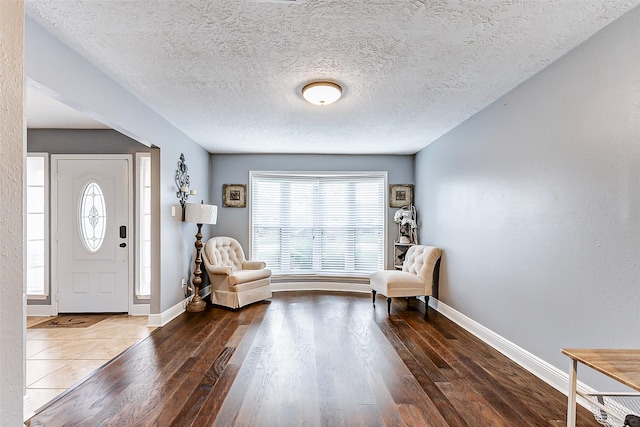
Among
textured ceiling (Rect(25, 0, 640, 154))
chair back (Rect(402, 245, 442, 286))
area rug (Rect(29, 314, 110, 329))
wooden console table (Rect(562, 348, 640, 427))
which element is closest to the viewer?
wooden console table (Rect(562, 348, 640, 427))

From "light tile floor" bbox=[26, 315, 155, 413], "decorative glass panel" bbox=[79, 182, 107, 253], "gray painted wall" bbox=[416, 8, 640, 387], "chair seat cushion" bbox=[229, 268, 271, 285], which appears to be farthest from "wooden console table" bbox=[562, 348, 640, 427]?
"decorative glass panel" bbox=[79, 182, 107, 253]

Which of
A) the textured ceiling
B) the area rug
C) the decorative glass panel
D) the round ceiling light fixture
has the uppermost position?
the textured ceiling

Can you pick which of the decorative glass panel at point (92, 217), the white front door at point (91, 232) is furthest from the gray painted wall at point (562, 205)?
the decorative glass panel at point (92, 217)

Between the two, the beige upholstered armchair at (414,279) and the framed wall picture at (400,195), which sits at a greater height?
the framed wall picture at (400,195)

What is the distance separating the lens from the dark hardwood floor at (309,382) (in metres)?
2.05

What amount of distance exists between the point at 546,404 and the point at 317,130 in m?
3.45

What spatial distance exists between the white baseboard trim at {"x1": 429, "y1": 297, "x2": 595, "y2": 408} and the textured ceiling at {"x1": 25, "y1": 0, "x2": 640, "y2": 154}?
221cm

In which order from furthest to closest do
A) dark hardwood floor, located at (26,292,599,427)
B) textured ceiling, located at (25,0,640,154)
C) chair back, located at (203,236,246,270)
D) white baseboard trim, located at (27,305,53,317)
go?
1. chair back, located at (203,236,246,270)
2. white baseboard trim, located at (27,305,53,317)
3. dark hardwood floor, located at (26,292,599,427)
4. textured ceiling, located at (25,0,640,154)

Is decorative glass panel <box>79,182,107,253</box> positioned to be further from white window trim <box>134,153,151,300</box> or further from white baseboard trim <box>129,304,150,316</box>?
white baseboard trim <box>129,304,150,316</box>

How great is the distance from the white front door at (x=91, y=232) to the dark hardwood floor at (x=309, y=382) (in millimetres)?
1121

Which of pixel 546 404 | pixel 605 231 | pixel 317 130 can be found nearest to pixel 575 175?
pixel 605 231

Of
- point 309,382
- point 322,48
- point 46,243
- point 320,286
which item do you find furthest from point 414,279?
point 46,243

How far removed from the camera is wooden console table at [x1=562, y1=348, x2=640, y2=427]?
1.33 m

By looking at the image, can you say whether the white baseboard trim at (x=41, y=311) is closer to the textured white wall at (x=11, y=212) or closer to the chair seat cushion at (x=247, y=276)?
the chair seat cushion at (x=247, y=276)
